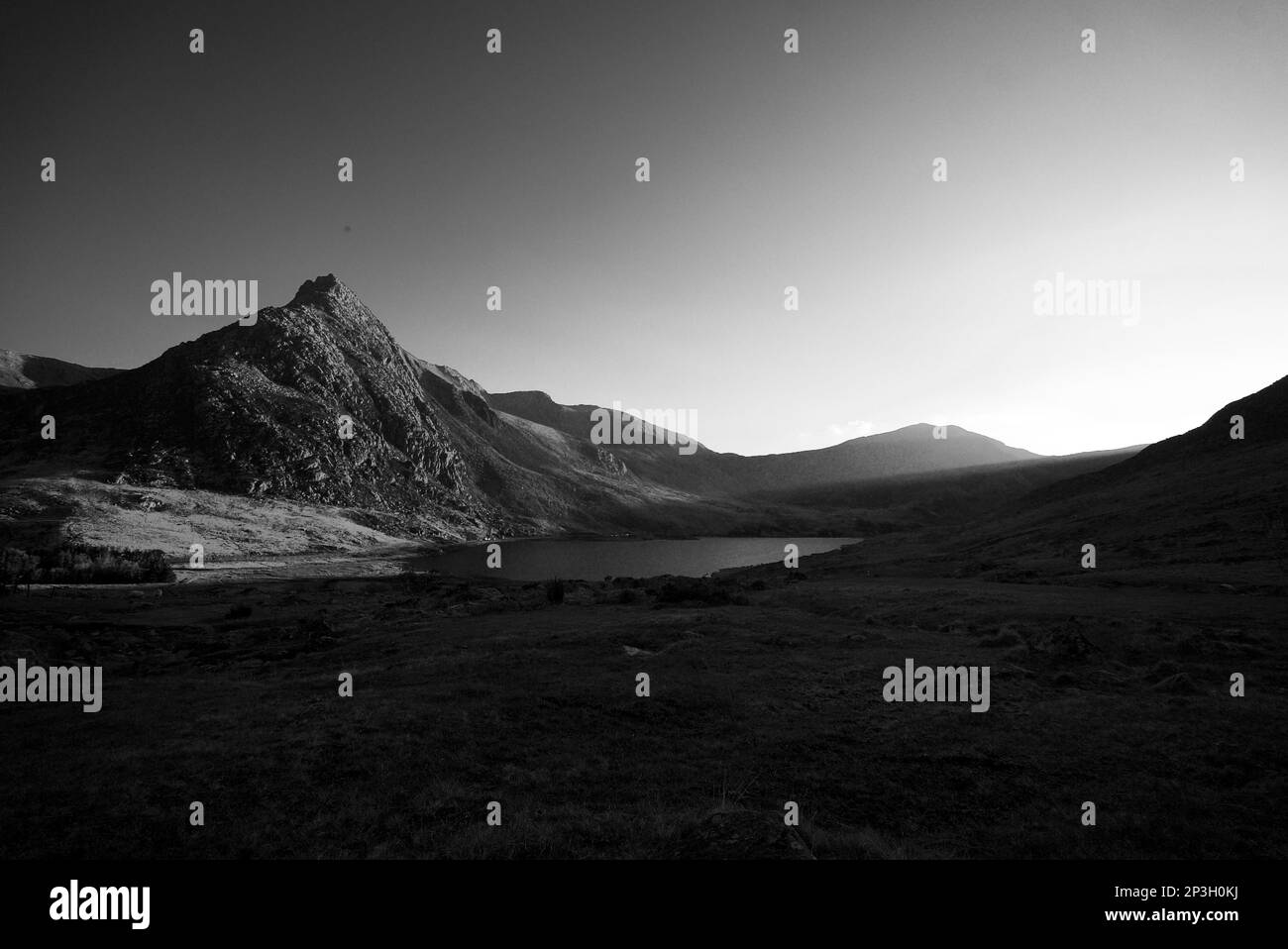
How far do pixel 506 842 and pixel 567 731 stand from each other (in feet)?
23.4

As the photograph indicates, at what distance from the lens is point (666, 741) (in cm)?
1655

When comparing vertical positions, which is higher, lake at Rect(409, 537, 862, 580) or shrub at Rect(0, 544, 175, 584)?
shrub at Rect(0, 544, 175, 584)

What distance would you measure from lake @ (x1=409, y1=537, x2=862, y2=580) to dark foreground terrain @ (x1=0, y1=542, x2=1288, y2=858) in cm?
6249

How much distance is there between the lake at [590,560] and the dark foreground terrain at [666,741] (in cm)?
6249

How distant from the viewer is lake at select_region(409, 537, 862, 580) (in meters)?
97.9

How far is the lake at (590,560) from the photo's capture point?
3856 inches

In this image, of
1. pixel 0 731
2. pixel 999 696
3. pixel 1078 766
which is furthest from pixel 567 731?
pixel 0 731

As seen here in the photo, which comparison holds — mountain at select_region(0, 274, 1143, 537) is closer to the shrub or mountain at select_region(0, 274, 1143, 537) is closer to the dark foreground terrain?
the shrub
